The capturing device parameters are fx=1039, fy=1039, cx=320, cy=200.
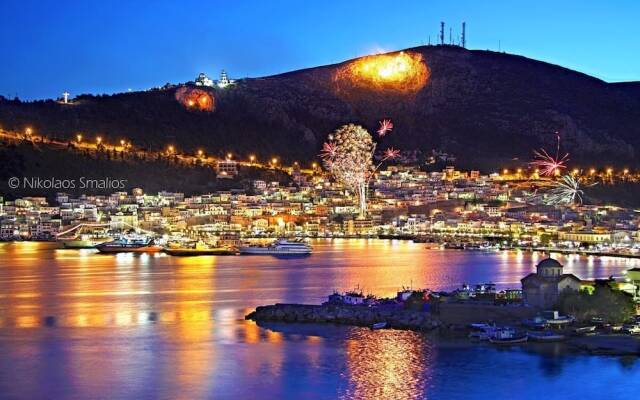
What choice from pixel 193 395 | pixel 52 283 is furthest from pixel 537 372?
pixel 52 283

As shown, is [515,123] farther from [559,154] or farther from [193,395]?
[193,395]

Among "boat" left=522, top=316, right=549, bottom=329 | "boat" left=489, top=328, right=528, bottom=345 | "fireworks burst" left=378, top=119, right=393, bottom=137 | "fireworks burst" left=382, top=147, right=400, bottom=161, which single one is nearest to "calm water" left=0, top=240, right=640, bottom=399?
"boat" left=489, top=328, right=528, bottom=345

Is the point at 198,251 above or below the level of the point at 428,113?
below

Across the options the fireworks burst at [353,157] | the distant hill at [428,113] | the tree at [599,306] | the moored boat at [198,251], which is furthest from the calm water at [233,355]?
the distant hill at [428,113]

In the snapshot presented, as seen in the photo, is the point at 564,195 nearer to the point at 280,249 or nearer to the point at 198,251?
the point at 280,249

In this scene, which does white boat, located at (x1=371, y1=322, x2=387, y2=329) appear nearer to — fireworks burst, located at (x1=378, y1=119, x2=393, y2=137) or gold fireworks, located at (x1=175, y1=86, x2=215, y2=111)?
fireworks burst, located at (x1=378, y1=119, x2=393, y2=137)

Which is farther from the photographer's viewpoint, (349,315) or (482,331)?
(349,315)

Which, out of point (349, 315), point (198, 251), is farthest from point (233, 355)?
point (198, 251)
